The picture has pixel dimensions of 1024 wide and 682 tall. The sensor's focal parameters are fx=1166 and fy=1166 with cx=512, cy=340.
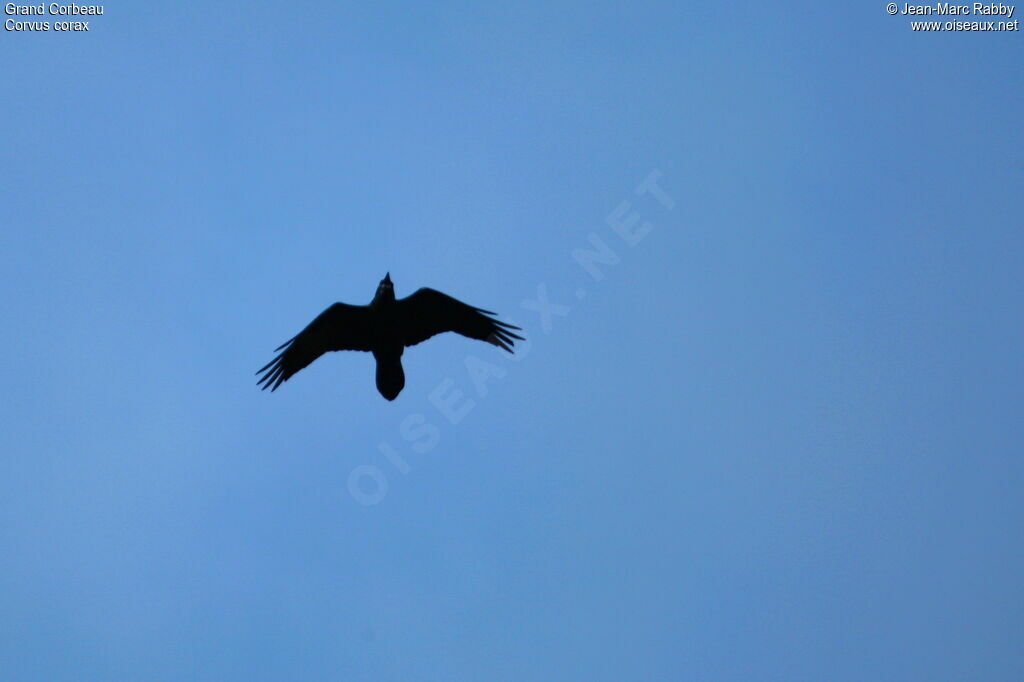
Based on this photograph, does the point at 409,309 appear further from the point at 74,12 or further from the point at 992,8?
the point at 992,8

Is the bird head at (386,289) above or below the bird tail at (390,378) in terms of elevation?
above

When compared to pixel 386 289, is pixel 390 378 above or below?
below

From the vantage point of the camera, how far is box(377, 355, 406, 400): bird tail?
2084 centimetres

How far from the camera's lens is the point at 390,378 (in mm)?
20875

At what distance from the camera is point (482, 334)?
22016mm

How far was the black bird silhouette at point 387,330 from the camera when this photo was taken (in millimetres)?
20938

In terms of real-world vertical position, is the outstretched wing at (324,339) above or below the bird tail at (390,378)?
above

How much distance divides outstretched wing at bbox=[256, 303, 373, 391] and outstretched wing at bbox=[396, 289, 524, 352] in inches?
28.4

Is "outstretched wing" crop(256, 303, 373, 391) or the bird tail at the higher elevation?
"outstretched wing" crop(256, 303, 373, 391)

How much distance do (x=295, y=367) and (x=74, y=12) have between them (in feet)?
33.0

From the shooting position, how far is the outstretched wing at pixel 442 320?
2123cm

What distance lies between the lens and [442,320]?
21.8 meters

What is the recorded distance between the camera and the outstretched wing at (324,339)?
2109cm

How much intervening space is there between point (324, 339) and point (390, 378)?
1.69 m
